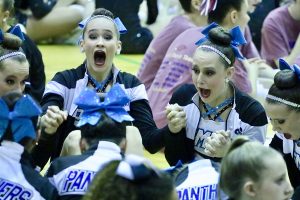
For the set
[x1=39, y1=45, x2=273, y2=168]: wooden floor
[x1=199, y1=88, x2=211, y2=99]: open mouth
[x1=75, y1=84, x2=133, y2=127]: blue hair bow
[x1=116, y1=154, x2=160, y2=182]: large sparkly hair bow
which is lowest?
[x1=39, y1=45, x2=273, y2=168]: wooden floor

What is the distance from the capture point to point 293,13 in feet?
19.5

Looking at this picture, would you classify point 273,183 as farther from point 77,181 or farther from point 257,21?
point 257,21

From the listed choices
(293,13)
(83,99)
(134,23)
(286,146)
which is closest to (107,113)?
(83,99)

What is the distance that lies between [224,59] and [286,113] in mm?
415

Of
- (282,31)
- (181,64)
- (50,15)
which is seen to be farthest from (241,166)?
(50,15)

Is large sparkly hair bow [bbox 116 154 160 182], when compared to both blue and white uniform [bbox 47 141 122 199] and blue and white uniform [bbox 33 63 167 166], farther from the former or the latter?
blue and white uniform [bbox 33 63 167 166]

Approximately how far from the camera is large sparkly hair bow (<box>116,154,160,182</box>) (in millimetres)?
2072

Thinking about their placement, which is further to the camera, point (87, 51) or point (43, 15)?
point (43, 15)

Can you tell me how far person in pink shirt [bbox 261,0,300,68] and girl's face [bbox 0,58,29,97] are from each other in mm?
2862

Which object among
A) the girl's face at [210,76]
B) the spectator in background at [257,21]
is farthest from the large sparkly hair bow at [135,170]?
the spectator in background at [257,21]

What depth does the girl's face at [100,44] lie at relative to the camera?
147 inches

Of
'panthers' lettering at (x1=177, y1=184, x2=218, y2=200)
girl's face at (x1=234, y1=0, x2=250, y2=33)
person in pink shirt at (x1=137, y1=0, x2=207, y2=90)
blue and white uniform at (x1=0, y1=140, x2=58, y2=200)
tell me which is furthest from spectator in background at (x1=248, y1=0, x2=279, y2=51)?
blue and white uniform at (x1=0, y1=140, x2=58, y2=200)

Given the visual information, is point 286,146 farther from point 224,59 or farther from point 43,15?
point 43,15

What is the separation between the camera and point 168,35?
5059mm
